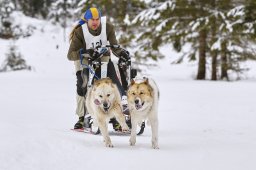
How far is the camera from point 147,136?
7.43m

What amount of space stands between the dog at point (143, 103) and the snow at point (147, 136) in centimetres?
28

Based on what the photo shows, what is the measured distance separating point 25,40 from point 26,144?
122 feet

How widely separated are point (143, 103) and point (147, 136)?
5.22ft

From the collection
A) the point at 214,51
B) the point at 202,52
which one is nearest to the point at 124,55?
the point at 214,51

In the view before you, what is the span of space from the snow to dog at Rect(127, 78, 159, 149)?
0.28 meters

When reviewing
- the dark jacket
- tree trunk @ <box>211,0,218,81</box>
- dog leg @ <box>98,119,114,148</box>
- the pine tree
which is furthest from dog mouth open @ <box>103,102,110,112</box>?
the pine tree

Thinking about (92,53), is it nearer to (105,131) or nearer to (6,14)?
(105,131)

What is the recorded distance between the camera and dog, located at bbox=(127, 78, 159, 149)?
5926 mm

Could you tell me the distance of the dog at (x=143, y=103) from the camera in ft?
19.4

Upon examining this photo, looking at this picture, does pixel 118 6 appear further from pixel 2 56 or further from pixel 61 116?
pixel 61 116

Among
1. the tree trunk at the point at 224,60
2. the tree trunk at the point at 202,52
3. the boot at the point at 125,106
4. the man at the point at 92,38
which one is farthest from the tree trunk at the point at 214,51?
the boot at the point at 125,106

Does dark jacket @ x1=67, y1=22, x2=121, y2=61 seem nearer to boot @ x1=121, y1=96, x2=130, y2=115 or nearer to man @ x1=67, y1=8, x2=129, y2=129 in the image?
man @ x1=67, y1=8, x2=129, y2=129

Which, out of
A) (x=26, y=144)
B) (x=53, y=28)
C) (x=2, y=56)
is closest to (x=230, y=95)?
(x=26, y=144)

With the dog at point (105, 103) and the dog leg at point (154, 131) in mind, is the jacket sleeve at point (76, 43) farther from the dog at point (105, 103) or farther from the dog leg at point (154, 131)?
the dog leg at point (154, 131)
